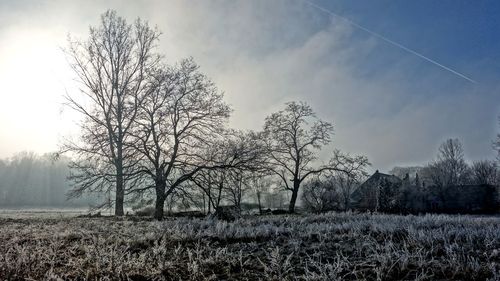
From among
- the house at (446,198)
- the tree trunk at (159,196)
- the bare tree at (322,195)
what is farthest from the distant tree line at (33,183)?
the tree trunk at (159,196)

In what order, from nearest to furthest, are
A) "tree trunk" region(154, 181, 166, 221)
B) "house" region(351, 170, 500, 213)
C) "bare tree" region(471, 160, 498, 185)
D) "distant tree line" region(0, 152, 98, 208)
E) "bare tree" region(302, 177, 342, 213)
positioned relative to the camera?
1. "tree trunk" region(154, 181, 166, 221)
2. "bare tree" region(302, 177, 342, 213)
3. "house" region(351, 170, 500, 213)
4. "bare tree" region(471, 160, 498, 185)
5. "distant tree line" region(0, 152, 98, 208)

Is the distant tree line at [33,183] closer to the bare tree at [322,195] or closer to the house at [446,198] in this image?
the bare tree at [322,195]

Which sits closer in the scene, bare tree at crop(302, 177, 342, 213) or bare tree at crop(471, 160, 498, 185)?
bare tree at crop(302, 177, 342, 213)

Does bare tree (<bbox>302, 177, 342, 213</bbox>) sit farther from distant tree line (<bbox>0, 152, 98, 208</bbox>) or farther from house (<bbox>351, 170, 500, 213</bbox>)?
distant tree line (<bbox>0, 152, 98, 208</bbox>)

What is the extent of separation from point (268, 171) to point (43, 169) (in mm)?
116574

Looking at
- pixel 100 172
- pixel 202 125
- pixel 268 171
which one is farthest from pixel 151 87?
pixel 268 171

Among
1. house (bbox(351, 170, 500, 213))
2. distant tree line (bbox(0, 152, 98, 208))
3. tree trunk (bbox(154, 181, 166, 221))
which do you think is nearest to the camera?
tree trunk (bbox(154, 181, 166, 221))

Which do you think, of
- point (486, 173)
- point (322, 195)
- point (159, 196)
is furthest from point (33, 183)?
point (486, 173)

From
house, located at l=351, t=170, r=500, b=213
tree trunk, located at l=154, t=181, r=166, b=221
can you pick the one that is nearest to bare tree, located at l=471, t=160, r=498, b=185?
house, located at l=351, t=170, r=500, b=213

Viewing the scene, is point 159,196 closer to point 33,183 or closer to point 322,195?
point 322,195

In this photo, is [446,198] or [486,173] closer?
[446,198]

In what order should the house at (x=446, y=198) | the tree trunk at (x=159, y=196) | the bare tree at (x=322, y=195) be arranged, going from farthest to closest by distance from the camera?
the house at (x=446, y=198) < the bare tree at (x=322, y=195) < the tree trunk at (x=159, y=196)

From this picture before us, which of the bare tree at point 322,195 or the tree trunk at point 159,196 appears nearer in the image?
the tree trunk at point 159,196

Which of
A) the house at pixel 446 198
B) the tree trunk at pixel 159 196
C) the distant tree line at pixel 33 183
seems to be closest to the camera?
the tree trunk at pixel 159 196
